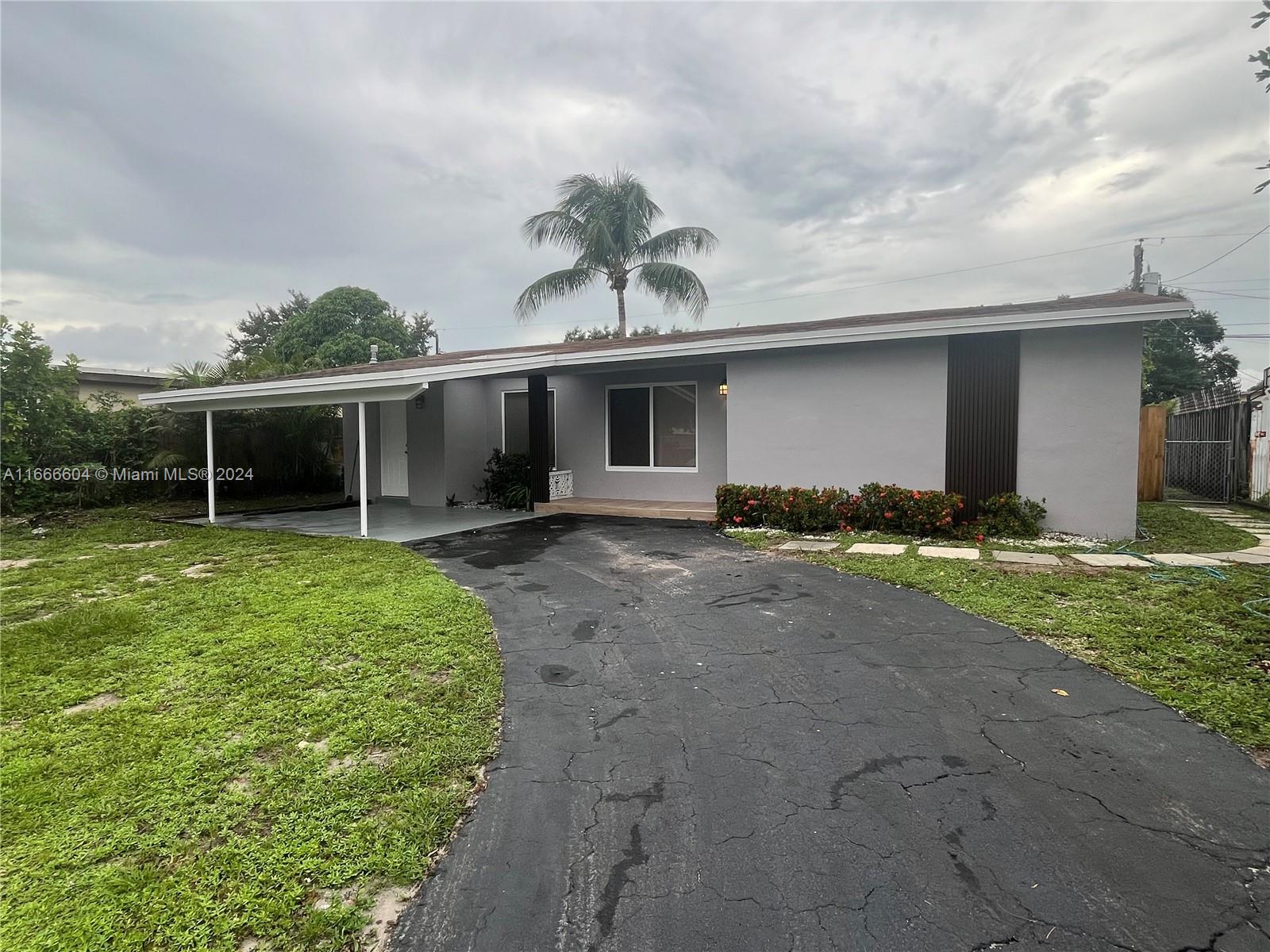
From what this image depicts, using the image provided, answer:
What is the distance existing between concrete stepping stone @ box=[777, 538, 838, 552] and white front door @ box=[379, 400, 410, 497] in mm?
8293

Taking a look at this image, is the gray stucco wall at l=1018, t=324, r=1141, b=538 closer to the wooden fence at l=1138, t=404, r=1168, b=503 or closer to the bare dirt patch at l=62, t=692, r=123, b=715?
the wooden fence at l=1138, t=404, r=1168, b=503

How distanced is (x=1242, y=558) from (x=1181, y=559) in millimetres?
594

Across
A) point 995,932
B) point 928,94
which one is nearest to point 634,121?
point 928,94

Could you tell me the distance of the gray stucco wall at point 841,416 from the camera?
27.2 feet

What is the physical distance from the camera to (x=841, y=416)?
29.0 ft

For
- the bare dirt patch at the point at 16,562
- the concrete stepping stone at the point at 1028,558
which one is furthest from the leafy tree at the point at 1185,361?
the bare dirt patch at the point at 16,562

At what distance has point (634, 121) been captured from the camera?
1503 cm

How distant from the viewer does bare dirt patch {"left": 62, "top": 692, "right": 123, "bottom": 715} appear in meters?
3.40

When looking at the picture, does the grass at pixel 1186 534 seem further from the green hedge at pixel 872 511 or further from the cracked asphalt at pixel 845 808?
the cracked asphalt at pixel 845 808

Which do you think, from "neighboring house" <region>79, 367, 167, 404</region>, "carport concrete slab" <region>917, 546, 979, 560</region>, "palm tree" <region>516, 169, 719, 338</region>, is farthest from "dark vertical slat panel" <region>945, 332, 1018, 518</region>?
"neighboring house" <region>79, 367, 167, 404</region>

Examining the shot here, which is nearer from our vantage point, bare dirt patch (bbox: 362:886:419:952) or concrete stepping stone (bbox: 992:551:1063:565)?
bare dirt patch (bbox: 362:886:419:952)

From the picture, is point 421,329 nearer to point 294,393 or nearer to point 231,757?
point 294,393

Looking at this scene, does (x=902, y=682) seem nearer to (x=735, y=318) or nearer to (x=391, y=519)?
(x=391, y=519)

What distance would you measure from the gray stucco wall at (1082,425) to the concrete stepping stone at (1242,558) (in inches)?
38.0
